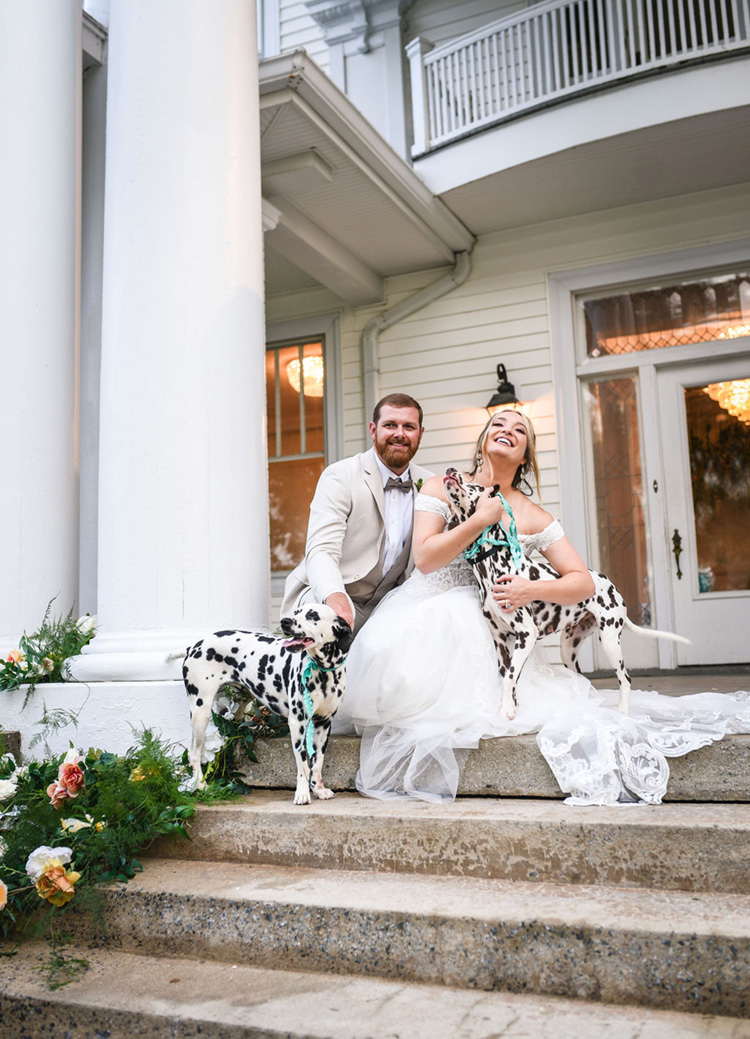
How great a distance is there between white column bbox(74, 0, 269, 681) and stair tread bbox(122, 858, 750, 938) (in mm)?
967

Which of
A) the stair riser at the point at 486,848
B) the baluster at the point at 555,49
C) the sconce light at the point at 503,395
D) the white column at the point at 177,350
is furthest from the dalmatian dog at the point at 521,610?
the baluster at the point at 555,49

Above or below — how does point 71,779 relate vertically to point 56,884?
above

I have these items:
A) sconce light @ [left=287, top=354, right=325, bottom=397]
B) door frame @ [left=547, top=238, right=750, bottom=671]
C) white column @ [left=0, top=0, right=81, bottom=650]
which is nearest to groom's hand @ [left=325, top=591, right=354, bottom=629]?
white column @ [left=0, top=0, right=81, bottom=650]

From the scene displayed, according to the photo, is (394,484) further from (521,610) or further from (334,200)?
(334,200)

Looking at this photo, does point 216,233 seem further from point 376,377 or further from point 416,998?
point 376,377

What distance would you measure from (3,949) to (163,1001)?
0.65 meters

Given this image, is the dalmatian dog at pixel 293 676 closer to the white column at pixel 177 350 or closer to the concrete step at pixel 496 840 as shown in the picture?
the concrete step at pixel 496 840

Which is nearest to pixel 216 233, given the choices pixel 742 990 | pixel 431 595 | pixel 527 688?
pixel 431 595

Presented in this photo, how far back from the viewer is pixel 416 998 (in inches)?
77.5

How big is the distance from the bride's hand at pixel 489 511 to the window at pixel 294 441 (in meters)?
4.76

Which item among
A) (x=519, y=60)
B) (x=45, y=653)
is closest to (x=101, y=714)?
(x=45, y=653)

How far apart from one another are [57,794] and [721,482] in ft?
17.3

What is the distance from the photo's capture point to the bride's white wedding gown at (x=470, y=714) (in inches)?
105

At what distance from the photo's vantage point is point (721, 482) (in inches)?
254
